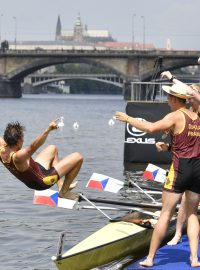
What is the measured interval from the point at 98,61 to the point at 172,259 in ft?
372

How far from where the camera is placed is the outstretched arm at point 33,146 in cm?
1011

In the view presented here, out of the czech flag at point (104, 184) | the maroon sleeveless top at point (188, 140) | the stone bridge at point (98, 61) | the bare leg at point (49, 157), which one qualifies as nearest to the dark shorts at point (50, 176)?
the bare leg at point (49, 157)

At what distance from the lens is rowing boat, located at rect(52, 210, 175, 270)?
33.4 ft

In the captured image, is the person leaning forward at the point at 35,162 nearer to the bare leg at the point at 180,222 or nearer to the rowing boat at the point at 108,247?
the rowing boat at the point at 108,247

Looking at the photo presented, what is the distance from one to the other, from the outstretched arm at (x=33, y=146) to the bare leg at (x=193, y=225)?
192 cm

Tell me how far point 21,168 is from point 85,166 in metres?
17.5

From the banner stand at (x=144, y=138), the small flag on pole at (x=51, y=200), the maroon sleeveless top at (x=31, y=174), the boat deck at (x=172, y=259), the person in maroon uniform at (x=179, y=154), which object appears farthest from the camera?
the banner stand at (x=144, y=138)

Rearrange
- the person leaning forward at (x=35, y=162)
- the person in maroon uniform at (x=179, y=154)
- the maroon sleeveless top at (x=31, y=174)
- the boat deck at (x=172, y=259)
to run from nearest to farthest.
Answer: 1. the person in maroon uniform at (x=179, y=154)
2. the boat deck at (x=172, y=259)
3. the person leaning forward at (x=35, y=162)
4. the maroon sleeveless top at (x=31, y=174)

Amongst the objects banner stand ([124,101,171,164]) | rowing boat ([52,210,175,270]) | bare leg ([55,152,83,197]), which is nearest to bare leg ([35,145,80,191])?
bare leg ([55,152,83,197])

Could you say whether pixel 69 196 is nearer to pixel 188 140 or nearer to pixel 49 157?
pixel 49 157

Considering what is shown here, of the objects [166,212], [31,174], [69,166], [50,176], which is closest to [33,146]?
[31,174]

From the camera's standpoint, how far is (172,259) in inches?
410

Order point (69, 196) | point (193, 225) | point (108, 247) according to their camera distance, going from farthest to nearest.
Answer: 1. point (69, 196)
2. point (108, 247)
3. point (193, 225)

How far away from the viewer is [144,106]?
2273 cm
